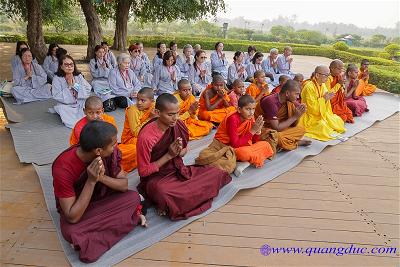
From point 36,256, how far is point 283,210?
7.55ft

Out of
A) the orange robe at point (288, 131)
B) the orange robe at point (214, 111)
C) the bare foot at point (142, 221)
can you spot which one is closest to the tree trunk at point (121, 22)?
the orange robe at point (214, 111)

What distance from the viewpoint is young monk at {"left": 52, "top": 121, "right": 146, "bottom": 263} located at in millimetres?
2691

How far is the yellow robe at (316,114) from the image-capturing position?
5742mm

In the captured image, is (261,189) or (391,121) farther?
(391,121)

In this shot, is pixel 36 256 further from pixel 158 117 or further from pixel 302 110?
pixel 302 110

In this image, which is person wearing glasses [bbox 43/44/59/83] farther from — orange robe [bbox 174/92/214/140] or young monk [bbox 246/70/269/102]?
young monk [bbox 246/70/269/102]

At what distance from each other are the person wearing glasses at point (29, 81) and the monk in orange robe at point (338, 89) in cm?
545

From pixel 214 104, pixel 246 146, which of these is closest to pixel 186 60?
pixel 214 104

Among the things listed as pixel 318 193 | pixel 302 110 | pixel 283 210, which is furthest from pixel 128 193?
pixel 302 110

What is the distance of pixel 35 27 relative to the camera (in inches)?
408

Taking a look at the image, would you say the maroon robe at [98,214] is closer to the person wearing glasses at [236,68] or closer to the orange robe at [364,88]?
the person wearing glasses at [236,68]

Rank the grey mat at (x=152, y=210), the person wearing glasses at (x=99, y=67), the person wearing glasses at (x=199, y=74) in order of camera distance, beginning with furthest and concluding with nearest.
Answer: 1. the person wearing glasses at (x=199, y=74)
2. the person wearing glasses at (x=99, y=67)
3. the grey mat at (x=152, y=210)

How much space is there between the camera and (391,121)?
7.28 meters

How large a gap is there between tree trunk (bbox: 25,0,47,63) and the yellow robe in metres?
8.20
